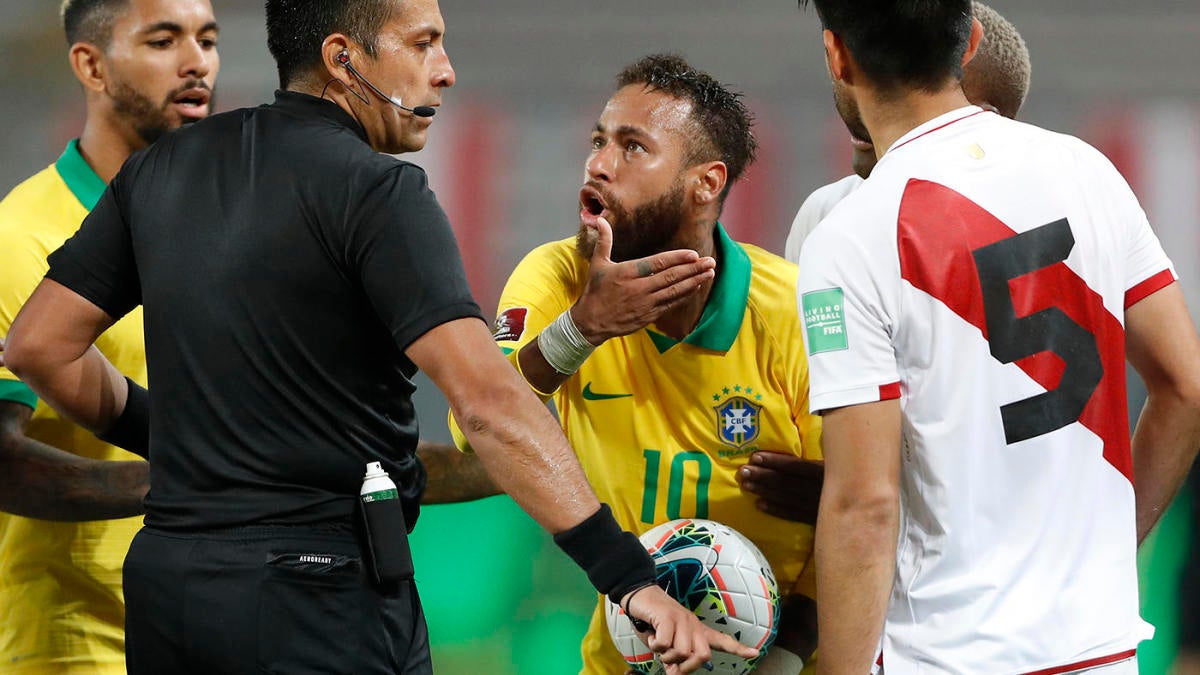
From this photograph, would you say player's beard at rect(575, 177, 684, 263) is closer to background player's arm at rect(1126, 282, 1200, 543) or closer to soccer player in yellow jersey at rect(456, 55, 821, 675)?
soccer player in yellow jersey at rect(456, 55, 821, 675)

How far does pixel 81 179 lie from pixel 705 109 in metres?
1.64

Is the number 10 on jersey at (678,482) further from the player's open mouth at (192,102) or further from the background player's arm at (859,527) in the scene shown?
the player's open mouth at (192,102)

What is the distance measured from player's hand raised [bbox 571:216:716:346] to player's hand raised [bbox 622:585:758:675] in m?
0.67

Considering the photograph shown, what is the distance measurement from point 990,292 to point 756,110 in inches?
198

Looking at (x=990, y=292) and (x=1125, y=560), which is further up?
(x=990, y=292)

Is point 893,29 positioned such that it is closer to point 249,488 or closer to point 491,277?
point 249,488

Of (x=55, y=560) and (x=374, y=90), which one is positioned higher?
(x=374, y=90)

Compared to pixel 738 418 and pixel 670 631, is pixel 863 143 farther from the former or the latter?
pixel 670 631

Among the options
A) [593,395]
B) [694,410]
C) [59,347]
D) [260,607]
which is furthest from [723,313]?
[59,347]

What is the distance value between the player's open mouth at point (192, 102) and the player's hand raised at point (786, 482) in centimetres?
189

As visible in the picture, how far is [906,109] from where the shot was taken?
234 cm

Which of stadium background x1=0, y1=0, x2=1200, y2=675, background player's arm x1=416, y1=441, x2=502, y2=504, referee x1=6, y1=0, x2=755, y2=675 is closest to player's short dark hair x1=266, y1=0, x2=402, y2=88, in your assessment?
referee x1=6, y1=0, x2=755, y2=675

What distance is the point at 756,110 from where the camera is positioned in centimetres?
708

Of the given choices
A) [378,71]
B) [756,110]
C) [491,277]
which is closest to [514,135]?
[491,277]
